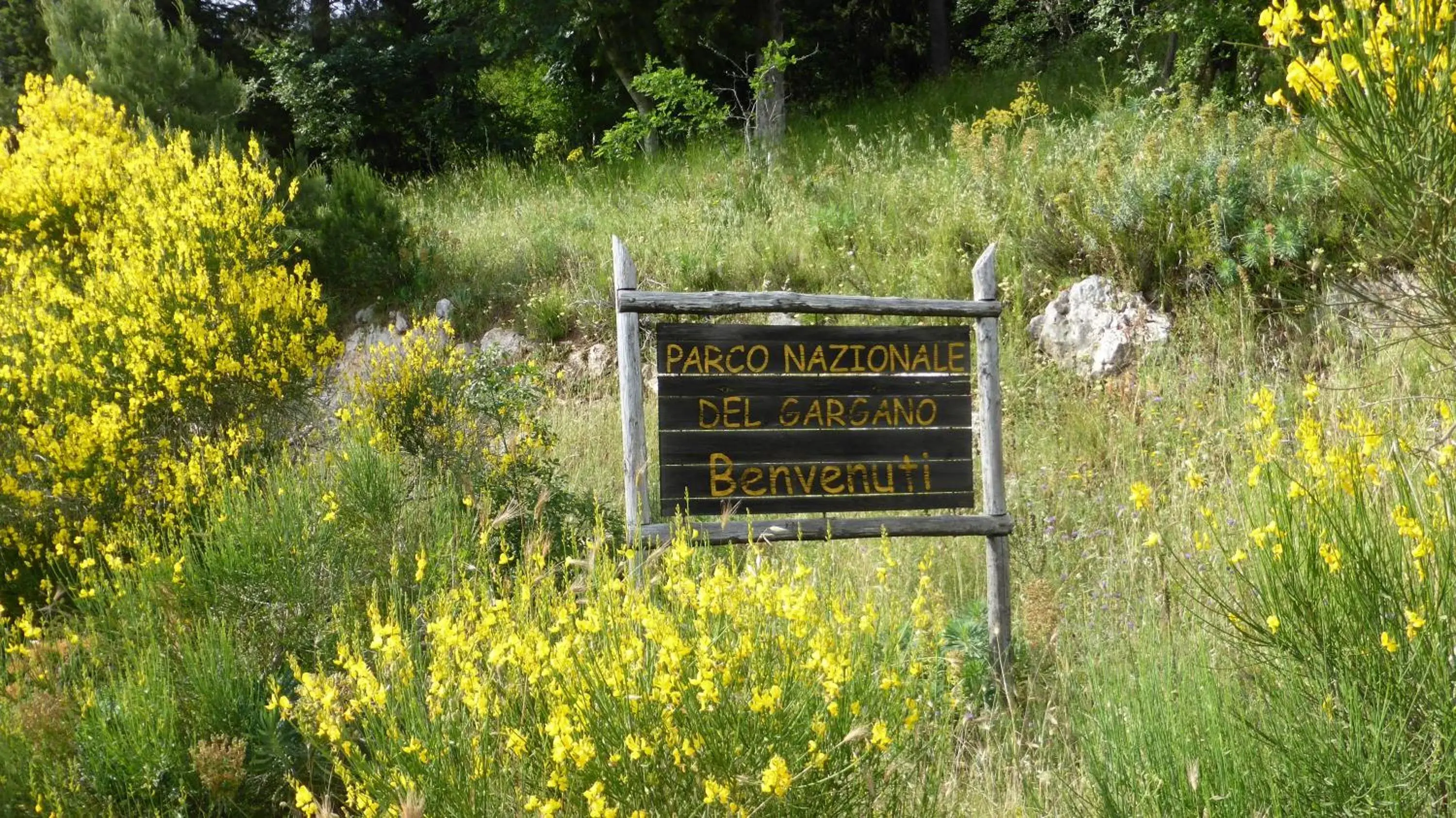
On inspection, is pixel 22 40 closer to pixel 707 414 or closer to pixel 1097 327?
pixel 1097 327

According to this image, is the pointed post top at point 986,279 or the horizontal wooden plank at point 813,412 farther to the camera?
the pointed post top at point 986,279

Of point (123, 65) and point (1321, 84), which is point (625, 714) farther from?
point (123, 65)

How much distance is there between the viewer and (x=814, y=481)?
13.6 ft

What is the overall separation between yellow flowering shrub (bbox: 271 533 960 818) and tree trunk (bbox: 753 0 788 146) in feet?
28.5

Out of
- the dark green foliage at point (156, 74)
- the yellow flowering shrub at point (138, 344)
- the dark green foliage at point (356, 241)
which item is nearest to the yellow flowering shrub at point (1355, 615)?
the yellow flowering shrub at point (138, 344)

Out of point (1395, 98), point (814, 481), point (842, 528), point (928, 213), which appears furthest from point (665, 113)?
point (1395, 98)

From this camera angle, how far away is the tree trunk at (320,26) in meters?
16.5

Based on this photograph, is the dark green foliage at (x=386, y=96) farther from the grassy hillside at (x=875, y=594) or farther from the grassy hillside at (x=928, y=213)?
the grassy hillside at (x=875, y=594)

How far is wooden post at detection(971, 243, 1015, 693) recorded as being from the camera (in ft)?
13.8

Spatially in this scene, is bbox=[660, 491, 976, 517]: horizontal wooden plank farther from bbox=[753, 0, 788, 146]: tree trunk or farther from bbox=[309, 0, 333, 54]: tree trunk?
bbox=[309, 0, 333, 54]: tree trunk

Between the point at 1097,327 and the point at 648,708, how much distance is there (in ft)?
16.3

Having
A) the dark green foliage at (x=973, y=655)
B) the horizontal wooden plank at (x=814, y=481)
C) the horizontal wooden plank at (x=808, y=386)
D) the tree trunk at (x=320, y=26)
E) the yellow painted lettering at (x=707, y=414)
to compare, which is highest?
the tree trunk at (x=320, y=26)

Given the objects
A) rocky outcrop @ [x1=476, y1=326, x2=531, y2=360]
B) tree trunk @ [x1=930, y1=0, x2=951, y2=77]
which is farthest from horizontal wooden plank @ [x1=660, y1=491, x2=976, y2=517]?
tree trunk @ [x1=930, y1=0, x2=951, y2=77]

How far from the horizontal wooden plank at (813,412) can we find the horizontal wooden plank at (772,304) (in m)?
0.33
